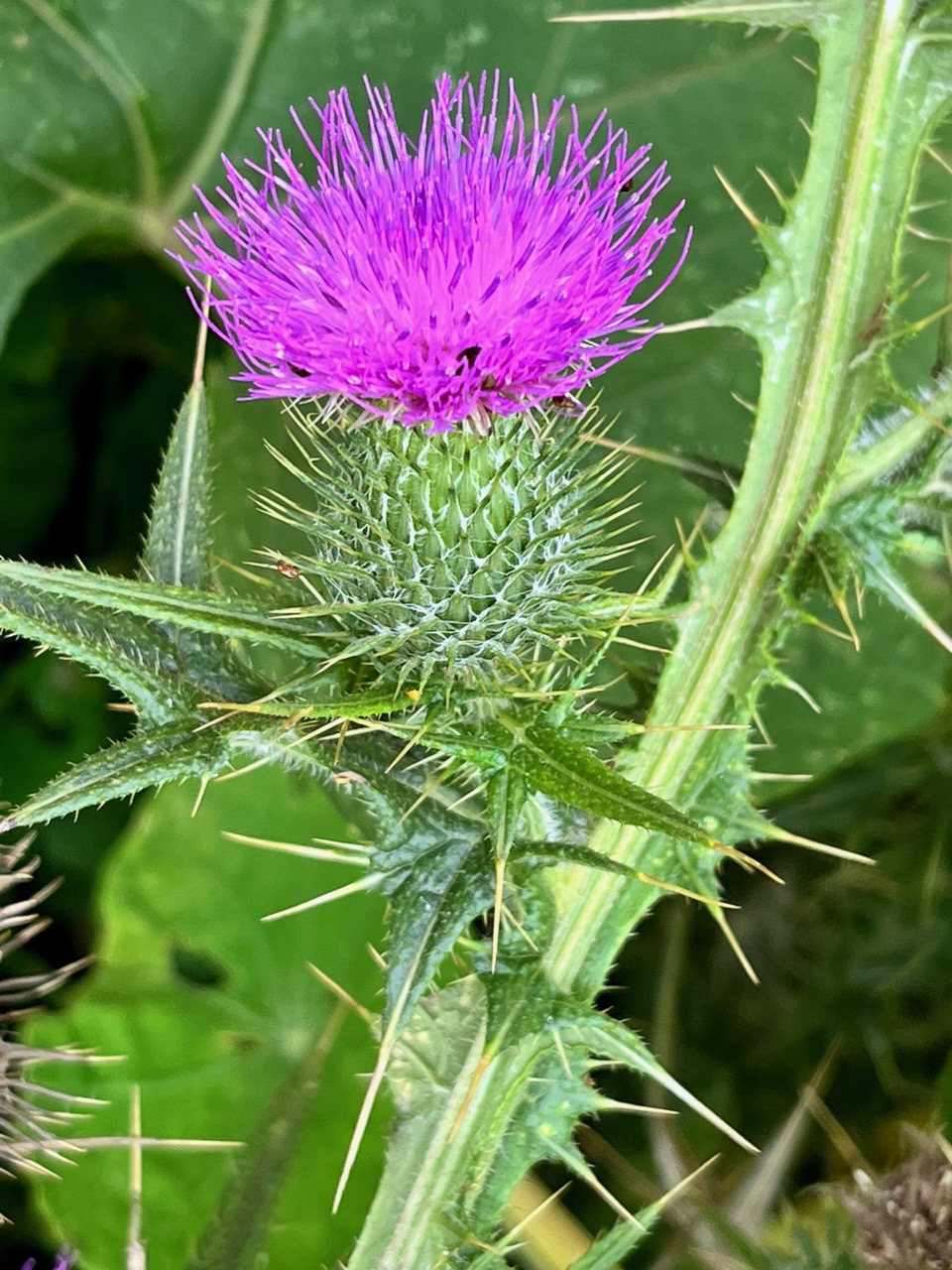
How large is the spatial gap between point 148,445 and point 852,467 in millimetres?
1876

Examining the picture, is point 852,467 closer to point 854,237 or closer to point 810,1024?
point 854,237

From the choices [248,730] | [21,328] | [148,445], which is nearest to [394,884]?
[248,730]

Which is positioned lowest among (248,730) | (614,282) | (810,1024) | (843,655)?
(810,1024)

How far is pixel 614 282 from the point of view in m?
1.40

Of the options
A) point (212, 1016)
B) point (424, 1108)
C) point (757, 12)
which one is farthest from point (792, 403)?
point (212, 1016)

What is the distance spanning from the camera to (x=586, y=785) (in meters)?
1.22

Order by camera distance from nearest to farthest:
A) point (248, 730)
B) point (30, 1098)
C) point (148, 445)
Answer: point (248, 730)
point (30, 1098)
point (148, 445)

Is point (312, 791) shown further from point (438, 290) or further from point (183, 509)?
point (438, 290)

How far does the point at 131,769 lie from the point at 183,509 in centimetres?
40

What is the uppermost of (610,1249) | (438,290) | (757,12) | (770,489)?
(757,12)

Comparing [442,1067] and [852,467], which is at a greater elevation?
[852,467]

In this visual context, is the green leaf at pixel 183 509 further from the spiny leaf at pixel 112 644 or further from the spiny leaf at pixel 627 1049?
the spiny leaf at pixel 627 1049

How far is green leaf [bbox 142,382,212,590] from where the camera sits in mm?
1475

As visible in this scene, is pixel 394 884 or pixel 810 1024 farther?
pixel 810 1024
